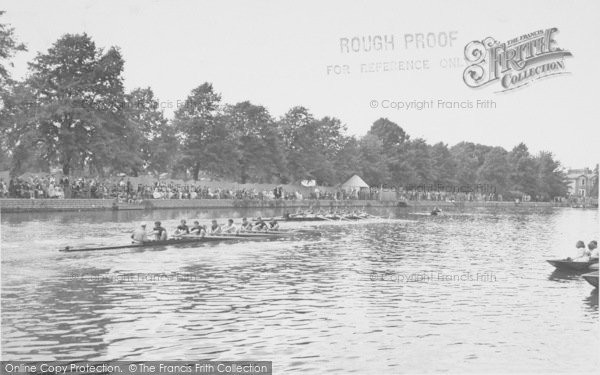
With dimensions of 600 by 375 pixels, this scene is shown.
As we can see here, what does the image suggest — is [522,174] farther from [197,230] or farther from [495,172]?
[197,230]

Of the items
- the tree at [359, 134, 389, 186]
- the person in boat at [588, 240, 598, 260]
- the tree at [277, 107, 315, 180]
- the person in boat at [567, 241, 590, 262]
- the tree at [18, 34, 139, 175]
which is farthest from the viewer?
the tree at [359, 134, 389, 186]

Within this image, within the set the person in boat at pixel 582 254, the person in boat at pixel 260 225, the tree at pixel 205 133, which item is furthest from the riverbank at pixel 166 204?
the person in boat at pixel 582 254

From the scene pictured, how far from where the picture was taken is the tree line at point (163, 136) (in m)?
55.8

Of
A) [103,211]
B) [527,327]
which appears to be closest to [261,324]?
[527,327]

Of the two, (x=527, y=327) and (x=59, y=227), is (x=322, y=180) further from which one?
(x=527, y=327)

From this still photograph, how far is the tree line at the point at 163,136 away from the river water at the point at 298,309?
1123 inches

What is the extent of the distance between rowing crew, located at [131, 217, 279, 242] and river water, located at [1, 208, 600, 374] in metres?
0.75

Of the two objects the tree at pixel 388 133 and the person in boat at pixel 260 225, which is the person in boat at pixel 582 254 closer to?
the person in boat at pixel 260 225

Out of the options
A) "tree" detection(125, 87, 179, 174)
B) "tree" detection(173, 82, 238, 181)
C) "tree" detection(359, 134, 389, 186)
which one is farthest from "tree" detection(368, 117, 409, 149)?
"tree" detection(125, 87, 179, 174)

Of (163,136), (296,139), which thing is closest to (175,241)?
(163,136)

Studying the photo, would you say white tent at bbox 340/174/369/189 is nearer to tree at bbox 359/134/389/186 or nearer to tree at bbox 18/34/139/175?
tree at bbox 359/134/389/186

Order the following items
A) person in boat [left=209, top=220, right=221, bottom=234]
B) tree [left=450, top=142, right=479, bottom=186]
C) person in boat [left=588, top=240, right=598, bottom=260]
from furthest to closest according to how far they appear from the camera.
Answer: tree [left=450, top=142, right=479, bottom=186] → person in boat [left=209, top=220, right=221, bottom=234] → person in boat [left=588, top=240, right=598, bottom=260]

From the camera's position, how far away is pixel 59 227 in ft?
115

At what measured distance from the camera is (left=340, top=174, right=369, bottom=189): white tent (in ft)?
334
